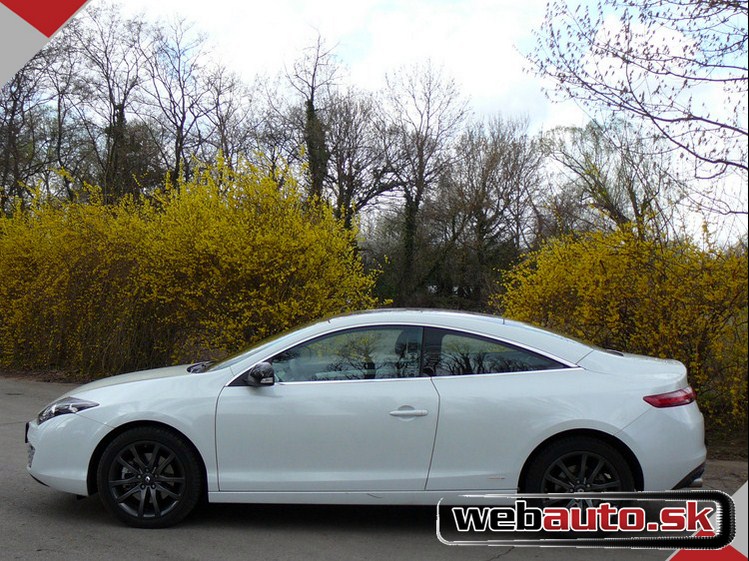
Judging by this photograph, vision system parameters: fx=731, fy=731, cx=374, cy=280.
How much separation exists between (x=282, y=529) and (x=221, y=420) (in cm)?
90

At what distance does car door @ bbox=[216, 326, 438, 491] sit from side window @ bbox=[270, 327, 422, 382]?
1cm

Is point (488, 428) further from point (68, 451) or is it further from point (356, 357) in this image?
point (68, 451)

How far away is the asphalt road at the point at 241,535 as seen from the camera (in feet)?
15.1

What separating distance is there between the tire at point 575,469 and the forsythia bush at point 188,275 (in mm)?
6354

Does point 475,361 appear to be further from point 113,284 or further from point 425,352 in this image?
point 113,284

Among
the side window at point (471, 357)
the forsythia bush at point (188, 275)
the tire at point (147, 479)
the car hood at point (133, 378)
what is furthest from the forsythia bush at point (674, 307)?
the forsythia bush at point (188, 275)

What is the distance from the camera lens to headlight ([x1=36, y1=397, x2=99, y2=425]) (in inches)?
200

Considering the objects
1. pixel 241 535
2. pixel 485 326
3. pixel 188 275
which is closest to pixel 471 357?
pixel 485 326

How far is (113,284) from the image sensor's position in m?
12.0

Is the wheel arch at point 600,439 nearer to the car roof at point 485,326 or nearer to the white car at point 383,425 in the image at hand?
the white car at point 383,425

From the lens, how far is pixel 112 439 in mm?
5039

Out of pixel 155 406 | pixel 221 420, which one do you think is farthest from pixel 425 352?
pixel 155 406

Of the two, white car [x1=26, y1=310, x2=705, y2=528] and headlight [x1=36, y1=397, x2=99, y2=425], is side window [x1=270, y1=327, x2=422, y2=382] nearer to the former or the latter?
white car [x1=26, y1=310, x2=705, y2=528]

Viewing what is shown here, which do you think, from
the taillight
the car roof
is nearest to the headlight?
the car roof
